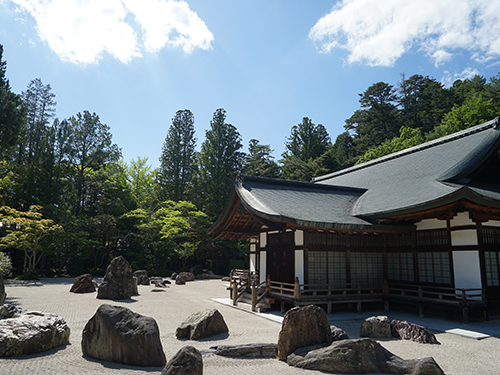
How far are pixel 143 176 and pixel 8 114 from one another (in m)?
26.5

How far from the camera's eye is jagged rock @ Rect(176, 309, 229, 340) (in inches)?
310

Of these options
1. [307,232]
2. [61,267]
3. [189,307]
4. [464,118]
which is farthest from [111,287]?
[464,118]

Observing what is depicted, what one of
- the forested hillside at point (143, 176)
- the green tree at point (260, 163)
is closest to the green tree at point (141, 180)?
the forested hillside at point (143, 176)

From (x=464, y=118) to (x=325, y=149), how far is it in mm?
17811

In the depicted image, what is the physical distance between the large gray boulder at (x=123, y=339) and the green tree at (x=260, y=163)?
3687cm

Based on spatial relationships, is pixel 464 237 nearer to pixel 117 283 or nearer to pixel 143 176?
pixel 117 283

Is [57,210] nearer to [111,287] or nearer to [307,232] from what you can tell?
[111,287]

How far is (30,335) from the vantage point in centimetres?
597

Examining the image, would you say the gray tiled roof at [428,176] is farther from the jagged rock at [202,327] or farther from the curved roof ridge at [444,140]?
the jagged rock at [202,327]

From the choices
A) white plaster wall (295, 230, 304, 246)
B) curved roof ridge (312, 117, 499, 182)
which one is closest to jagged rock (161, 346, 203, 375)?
white plaster wall (295, 230, 304, 246)

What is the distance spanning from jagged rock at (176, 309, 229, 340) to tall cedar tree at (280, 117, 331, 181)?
32608 millimetres

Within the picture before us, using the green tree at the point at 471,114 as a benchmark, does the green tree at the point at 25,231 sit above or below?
below

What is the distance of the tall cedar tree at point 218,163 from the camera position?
35.9 metres

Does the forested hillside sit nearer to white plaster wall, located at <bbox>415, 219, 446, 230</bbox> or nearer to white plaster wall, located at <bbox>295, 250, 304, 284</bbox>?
white plaster wall, located at <bbox>295, 250, 304, 284</bbox>
